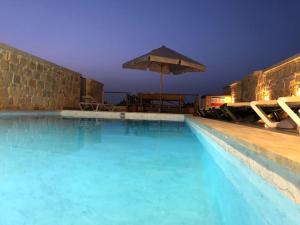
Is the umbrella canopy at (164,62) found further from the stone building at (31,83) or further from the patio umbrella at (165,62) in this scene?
the stone building at (31,83)

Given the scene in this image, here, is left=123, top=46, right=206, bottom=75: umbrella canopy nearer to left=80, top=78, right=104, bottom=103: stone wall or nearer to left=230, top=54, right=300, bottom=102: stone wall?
left=230, top=54, right=300, bottom=102: stone wall

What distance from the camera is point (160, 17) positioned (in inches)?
758

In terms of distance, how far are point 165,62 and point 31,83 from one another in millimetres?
4444

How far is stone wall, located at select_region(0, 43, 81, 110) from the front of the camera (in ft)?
28.2

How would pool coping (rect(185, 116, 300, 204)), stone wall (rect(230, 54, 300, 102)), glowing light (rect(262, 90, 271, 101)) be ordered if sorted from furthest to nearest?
1. glowing light (rect(262, 90, 271, 101))
2. stone wall (rect(230, 54, 300, 102))
3. pool coping (rect(185, 116, 300, 204))

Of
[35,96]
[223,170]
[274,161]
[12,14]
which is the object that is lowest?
[223,170]

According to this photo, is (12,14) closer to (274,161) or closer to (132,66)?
(132,66)

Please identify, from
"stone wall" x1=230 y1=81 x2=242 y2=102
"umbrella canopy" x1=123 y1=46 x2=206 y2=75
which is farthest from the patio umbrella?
"stone wall" x1=230 y1=81 x2=242 y2=102

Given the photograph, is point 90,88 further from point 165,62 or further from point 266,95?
point 266,95

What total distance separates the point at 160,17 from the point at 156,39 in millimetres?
3517

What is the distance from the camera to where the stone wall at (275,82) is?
6.50m

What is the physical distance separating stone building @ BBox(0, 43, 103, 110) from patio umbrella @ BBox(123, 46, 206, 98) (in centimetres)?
281

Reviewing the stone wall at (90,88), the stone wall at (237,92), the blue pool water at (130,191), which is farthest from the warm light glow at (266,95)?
the stone wall at (90,88)

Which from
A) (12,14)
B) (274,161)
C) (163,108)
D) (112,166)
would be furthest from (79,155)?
(12,14)
